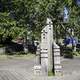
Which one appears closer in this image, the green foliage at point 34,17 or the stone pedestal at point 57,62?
the stone pedestal at point 57,62

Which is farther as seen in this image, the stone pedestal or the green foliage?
the green foliage

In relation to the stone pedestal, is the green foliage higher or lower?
higher

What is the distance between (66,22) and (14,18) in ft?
17.6

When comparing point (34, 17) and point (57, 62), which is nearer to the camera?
point (57, 62)

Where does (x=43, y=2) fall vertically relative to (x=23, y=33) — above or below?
above

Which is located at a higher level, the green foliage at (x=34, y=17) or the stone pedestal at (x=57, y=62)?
the green foliage at (x=34, y=17)

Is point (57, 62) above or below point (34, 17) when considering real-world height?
below

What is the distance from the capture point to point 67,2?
2642 cm

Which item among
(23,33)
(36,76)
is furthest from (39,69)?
(23,33)

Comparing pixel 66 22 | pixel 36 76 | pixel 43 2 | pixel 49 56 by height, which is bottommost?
pixel 36 76

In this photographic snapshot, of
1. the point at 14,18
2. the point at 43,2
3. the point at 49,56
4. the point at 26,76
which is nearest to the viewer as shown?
the point at 26,76

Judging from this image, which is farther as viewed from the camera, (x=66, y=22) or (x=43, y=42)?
(x=66, y=22)

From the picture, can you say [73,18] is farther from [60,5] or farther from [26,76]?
[26,76]

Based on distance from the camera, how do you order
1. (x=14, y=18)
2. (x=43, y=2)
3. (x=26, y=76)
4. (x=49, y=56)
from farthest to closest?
1. (x=14, y=18)
2. (x=43, y=2)
3. (x=49, y=56)
4. (x=26, y=76)
